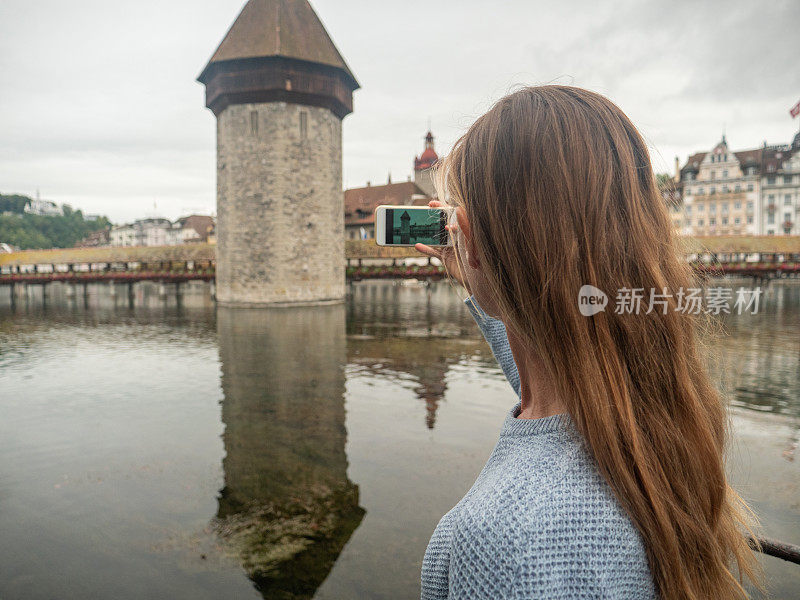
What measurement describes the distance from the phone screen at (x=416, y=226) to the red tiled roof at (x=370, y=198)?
52.5 meters

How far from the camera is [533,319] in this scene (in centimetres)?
88

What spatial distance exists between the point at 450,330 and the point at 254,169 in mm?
12410

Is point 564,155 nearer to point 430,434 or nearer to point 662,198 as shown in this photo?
point 662,198

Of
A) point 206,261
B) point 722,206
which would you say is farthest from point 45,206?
point 722,206

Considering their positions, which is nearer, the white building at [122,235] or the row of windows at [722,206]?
the row of windows at [722,206]

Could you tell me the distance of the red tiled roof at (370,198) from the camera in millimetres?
55347

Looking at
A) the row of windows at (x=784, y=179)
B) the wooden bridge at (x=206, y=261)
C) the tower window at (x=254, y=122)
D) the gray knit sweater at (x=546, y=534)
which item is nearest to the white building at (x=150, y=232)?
the wooden bridge at (x=206, y=261)

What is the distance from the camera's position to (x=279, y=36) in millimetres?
23141

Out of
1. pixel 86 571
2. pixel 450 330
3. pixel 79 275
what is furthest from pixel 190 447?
pixel 79 275

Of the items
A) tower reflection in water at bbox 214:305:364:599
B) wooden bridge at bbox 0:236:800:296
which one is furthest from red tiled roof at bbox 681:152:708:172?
tower reflection in water at bbox 214:305:364:599

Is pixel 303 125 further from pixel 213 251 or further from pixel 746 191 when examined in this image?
pixel 746 191

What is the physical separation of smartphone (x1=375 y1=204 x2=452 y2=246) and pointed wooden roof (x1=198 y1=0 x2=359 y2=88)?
77.5 ft

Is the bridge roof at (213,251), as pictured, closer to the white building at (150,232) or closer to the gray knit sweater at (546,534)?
the gray knit sweater at (546,534)

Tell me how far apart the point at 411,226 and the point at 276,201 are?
23.0 meters
